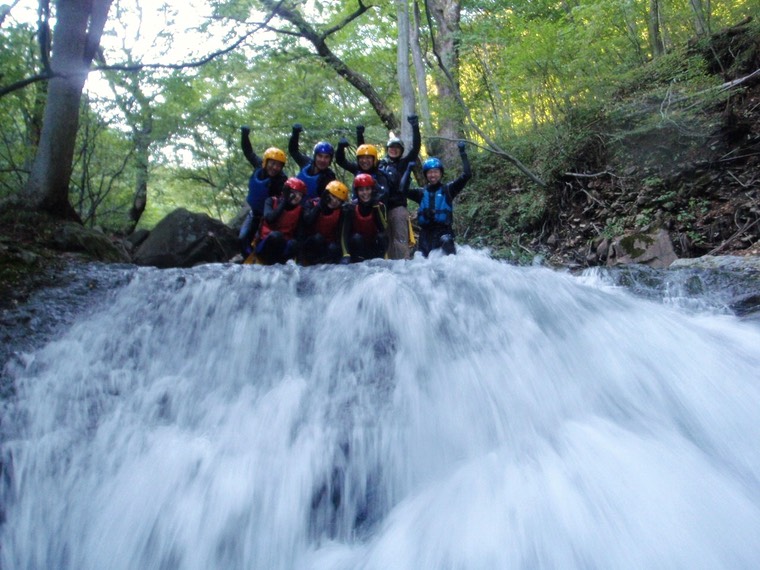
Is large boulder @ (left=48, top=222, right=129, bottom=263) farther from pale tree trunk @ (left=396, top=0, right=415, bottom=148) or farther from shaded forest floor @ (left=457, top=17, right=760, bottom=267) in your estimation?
shaded forest floor @ (left=457, top=17, right=760, bottom=267)

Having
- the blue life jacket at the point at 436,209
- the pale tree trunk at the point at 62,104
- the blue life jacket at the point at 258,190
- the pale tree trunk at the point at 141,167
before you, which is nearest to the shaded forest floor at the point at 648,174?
the pale tree trunk at the point at 62,104

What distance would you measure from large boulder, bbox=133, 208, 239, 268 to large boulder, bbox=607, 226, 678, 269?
6.78 meters

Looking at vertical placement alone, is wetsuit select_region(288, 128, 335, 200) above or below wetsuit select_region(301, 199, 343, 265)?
above

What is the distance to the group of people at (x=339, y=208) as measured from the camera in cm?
692

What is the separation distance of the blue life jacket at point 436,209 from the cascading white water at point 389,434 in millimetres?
3257

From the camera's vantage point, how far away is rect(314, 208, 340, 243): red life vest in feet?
23.3

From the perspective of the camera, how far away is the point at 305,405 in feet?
10.7

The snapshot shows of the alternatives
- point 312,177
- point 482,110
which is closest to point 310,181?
point 312,177

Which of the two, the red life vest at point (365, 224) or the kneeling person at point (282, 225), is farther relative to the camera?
the red life vest at point (365, 224)

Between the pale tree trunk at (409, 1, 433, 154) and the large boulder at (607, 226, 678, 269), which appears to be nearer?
the large boulder at (607, 226, 678, 269)

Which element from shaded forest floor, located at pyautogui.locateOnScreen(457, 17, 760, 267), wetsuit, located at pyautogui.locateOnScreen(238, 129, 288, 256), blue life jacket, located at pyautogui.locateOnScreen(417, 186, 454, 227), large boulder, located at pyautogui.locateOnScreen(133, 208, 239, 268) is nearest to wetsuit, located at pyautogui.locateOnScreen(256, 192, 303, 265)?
wetsuit, located at pyautogui.locateOnScreen(238, 129, 288, 256)

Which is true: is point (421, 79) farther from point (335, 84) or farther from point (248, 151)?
point (248, 151)

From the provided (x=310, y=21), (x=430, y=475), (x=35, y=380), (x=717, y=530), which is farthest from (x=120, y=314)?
(x=310, y=21)

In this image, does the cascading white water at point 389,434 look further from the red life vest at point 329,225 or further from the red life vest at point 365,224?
the red life vest at point 329,225
